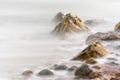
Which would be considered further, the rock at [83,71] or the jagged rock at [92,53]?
the jagged rock at [92,53]

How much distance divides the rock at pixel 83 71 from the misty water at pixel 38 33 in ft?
1.91

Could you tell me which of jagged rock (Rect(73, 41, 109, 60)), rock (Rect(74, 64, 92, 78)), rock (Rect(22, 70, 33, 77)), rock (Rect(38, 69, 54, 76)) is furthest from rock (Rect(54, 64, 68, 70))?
jagged rock (Rect(73, 41, 109, 60))

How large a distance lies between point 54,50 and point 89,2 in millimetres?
15371

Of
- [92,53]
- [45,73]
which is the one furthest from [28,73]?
[92,53]

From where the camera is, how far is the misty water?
50.9 feet

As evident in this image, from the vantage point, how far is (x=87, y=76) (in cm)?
1352

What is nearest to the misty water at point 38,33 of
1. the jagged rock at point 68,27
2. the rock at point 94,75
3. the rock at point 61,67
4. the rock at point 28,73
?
the rock at point 28,73

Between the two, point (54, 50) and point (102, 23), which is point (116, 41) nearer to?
point (54, 50)

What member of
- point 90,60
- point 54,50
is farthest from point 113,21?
point 90,60

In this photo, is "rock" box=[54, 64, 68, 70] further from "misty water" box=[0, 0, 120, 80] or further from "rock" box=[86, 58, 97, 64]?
"rock" box=[86, 58, 97, 64]

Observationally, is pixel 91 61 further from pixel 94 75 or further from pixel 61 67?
pixel 94 75

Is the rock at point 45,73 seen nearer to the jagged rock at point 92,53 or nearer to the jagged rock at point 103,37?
the jagged rock at point 92,53

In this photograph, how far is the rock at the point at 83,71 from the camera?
13.6 m

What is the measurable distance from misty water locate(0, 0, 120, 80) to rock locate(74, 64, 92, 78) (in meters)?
0.58
